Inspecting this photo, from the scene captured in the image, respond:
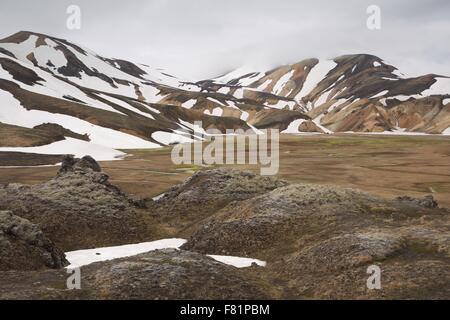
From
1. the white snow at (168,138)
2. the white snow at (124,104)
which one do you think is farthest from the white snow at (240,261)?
the white snow at (124,104)

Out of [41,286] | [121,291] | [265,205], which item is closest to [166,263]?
[121,291]

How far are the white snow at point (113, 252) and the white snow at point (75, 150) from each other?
66288 mm

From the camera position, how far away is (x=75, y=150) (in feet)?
325

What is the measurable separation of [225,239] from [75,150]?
76079mm

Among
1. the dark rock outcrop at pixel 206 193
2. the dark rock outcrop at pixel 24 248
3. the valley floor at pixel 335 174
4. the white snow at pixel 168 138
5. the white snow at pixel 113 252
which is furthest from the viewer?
the white snow at pixel 168 138

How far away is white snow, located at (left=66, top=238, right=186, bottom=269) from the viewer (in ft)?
88.1

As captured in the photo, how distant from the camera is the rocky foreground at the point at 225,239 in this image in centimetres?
1898

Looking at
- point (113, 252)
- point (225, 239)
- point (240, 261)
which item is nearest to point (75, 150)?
point (113, 252)

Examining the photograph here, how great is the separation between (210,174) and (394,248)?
2353 cm

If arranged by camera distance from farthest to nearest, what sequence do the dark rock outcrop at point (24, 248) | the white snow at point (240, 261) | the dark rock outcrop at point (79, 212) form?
the dark rock outcrop at point (79, 212) < the white snow at point (240, 261) < the dark rock outcrop at point (24, 248)

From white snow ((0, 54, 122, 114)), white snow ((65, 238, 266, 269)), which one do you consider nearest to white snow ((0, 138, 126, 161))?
white snow ((0, 54, 122, 114))

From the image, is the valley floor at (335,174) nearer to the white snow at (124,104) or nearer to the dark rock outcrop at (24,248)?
the dark rock outcrop at (24,248)

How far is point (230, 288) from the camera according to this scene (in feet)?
62.3
